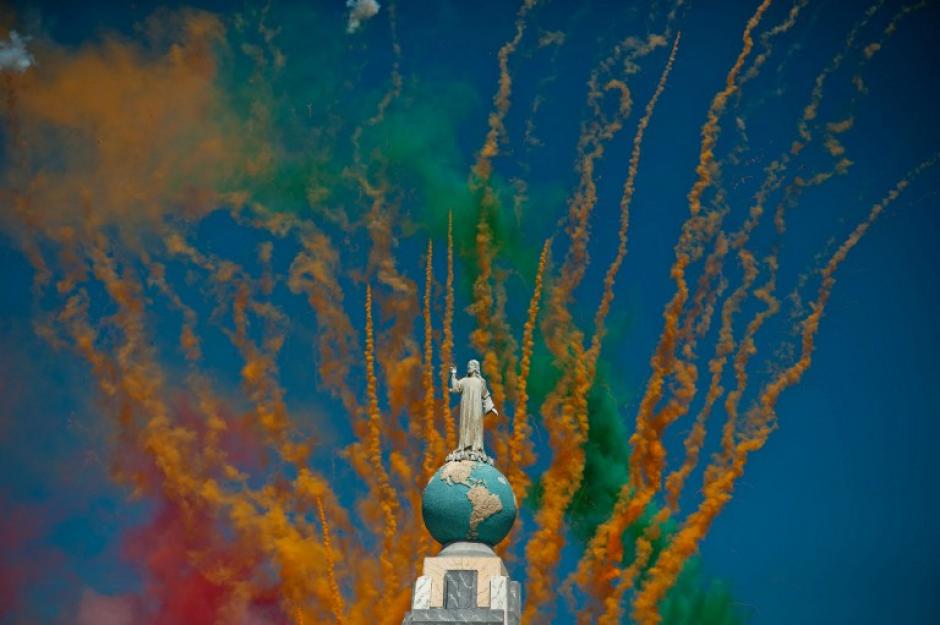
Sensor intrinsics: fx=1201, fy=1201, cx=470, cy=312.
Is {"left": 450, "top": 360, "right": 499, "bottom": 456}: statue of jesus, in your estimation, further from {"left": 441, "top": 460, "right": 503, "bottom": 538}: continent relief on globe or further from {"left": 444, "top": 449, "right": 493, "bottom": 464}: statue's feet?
{"left": 441, "top": 460, "right": 503, "bottom": 538}: continent relief on globe

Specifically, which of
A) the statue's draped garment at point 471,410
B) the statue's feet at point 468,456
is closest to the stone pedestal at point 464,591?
the statue's feet at point 468,456

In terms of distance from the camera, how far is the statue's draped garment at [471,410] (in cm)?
2878

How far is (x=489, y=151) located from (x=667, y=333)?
804 centimetres

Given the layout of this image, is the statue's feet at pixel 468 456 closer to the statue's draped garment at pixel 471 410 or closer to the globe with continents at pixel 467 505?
the statue's draped garment at pixel 471 410

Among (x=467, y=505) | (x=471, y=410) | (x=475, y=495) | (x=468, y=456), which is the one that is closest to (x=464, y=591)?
(x=467, y=505)

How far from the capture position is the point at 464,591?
2661cm

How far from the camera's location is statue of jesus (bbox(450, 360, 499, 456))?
28781mm

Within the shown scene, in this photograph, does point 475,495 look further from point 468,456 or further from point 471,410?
point 471,410

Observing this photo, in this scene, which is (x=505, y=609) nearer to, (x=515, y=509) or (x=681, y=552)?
(x=515, y=509)

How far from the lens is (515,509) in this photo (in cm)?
2831

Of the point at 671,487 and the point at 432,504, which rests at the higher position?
the point at 671,487

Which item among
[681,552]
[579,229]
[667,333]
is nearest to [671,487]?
[681,552]

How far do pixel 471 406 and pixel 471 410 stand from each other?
0.12m

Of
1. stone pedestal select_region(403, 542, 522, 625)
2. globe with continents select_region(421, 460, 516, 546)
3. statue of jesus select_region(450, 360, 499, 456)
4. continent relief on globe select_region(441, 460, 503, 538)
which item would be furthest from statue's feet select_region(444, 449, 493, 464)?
stone pedestal select_region(403, 542, 522, 625)
